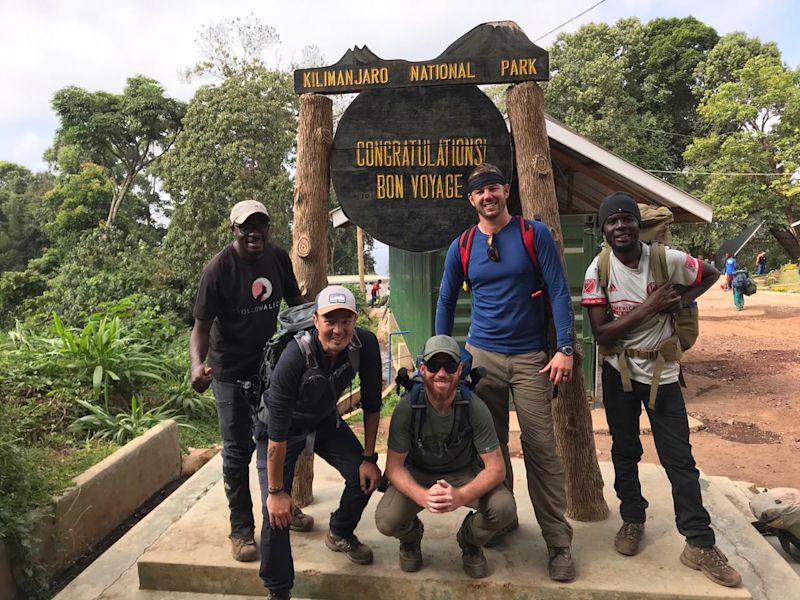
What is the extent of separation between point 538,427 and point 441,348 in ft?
2.35

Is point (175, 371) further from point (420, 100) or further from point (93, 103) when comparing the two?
point (93, 103)

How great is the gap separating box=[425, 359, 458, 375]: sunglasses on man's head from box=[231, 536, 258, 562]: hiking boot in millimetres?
1426

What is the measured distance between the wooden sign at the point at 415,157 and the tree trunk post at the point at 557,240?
13 cm

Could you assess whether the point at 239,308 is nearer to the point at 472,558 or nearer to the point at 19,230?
the point at 472,558

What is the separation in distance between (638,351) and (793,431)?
594 cm

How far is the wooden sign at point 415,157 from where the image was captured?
3.49m

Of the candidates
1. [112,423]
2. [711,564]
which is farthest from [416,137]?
[112,423]

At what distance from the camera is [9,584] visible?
10.3 feet

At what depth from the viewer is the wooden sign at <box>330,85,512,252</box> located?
3.49m

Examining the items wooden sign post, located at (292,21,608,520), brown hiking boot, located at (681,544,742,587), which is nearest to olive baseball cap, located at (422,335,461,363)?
wooden sign post, located at (292,21,608,520)

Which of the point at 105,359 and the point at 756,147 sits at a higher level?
the point at 756,147

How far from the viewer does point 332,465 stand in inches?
117

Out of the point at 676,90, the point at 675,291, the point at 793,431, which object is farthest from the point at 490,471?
the point at 676,90

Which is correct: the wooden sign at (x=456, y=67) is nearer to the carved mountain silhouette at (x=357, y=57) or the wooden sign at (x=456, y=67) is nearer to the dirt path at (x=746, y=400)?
the carved mountain silhouette at (x=357, y=57)
